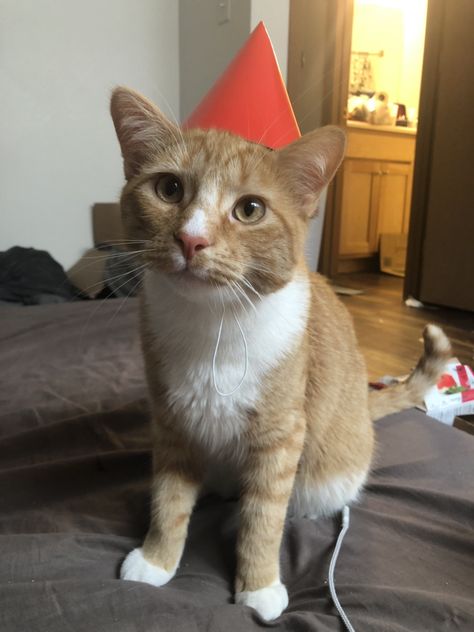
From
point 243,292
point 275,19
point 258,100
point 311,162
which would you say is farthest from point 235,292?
point 275,19

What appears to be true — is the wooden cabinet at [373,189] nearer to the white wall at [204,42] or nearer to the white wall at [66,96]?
the white wall at [204,42]

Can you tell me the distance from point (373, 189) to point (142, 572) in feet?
14.6

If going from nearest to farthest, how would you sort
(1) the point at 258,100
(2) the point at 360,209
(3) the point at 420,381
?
(1) the point at 258,100 < (3) the point at 420,381 < (2) the point at 360,209

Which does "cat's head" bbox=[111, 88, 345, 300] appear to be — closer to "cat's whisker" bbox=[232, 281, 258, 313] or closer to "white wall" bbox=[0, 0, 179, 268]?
"cat's whisker" bbox=[232, 281, 258, 313]

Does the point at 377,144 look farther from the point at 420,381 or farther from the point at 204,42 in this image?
the point at 420,381

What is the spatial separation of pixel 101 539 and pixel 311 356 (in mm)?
487

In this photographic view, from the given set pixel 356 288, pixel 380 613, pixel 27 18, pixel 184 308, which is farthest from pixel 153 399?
pixel 356 288

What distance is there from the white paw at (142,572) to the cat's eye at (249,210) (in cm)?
56

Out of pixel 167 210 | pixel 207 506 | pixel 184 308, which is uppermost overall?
pixel 167 210

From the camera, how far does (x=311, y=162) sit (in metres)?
0.83

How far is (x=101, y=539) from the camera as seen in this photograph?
91 centimetres

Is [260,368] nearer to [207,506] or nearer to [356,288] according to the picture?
[207,506]

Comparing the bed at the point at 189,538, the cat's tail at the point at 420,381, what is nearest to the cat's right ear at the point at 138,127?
the bed at the point at 189,538

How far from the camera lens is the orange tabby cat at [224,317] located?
761 mm
